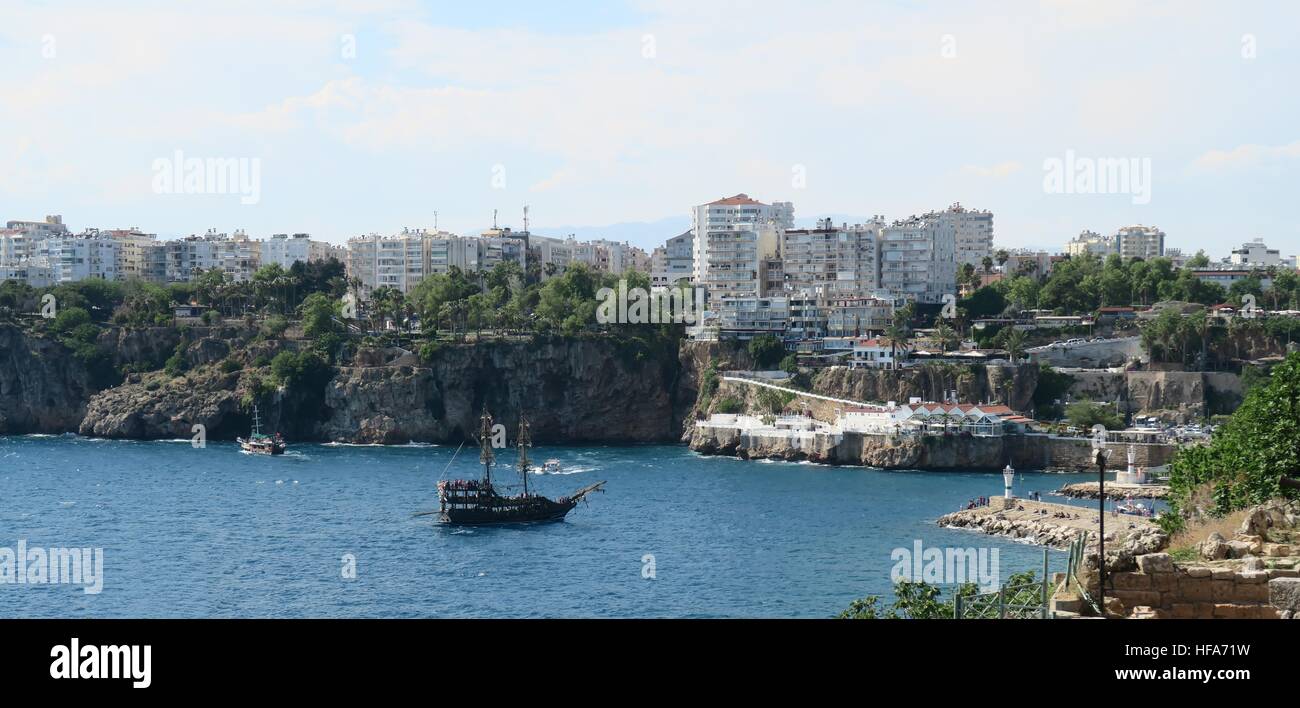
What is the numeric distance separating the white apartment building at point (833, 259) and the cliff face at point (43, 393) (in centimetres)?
4222

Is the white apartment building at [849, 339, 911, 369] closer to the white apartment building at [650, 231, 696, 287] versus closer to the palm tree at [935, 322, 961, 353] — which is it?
the palm tree at [935, 322, 961, 353]

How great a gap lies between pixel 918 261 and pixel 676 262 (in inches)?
865

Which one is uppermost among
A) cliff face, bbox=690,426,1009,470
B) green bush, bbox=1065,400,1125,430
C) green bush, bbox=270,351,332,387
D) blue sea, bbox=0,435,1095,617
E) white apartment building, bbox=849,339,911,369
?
white apartment building, bbox=849,339,911,369

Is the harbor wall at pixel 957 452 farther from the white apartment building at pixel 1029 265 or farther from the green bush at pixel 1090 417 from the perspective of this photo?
the white apartment building at pixel 1029 265

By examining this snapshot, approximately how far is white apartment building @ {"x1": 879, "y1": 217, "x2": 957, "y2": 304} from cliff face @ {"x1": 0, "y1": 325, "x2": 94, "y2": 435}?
47.9 metres

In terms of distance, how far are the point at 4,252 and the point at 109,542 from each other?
88.3m

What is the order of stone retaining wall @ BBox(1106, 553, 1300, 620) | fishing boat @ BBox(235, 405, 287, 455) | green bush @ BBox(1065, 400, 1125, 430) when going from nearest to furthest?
stone retaining wall @ BBox(1106, 553, 1300, 620) < green bush @ BBox(1065, 400, 1125, 430) < fishing boat @ BBox(235, 405, 287, 455)

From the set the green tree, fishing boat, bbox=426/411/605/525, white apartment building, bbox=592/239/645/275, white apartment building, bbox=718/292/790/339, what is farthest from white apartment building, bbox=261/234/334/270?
the green tree

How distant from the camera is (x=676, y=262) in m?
103

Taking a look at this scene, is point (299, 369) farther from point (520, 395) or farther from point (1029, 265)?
point (1029, 265)

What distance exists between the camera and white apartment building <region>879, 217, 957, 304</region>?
8631 centimetres
